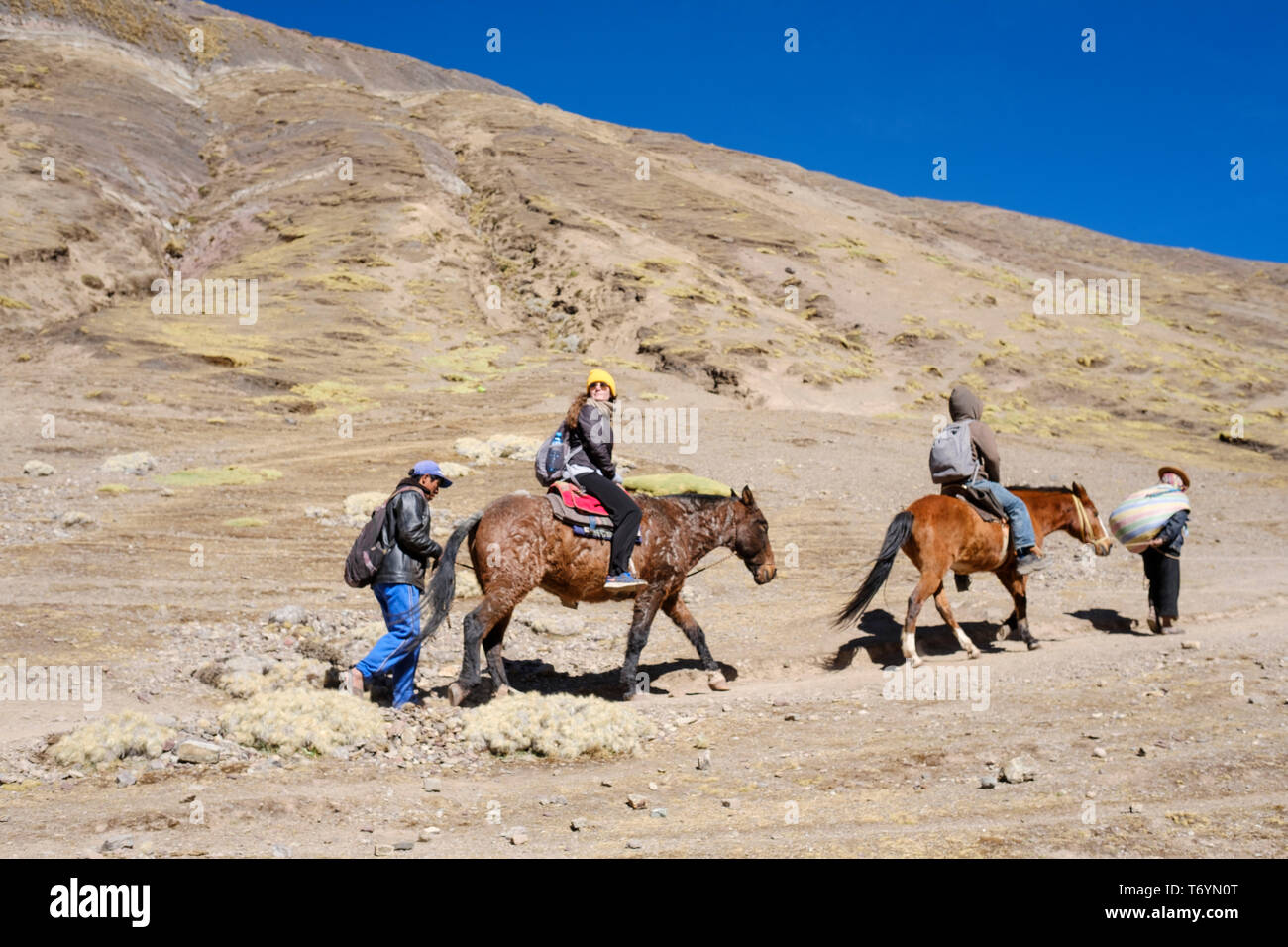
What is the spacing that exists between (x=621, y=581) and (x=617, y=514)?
713mm

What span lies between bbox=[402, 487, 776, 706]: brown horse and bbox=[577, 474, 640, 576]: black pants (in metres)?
0.14

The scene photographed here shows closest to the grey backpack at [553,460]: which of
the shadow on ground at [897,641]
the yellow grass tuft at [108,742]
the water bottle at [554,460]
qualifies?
Answer: the water bottle at [554,460]

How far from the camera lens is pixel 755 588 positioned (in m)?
16.2

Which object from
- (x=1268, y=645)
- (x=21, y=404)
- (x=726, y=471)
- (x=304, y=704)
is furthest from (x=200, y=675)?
(x=21, y=404)

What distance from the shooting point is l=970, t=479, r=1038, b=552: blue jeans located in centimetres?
1164

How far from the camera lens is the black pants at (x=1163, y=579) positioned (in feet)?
38.4

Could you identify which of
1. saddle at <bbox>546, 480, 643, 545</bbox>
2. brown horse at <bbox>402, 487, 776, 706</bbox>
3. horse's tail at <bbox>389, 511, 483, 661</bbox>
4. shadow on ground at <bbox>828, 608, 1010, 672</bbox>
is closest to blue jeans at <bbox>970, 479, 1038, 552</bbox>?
shadow on ground at <bbox>828, 608, 1010, 672</bbox>

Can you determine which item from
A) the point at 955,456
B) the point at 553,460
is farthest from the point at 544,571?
the point at 955,456

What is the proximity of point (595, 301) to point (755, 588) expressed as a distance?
Result: 32.4 metres

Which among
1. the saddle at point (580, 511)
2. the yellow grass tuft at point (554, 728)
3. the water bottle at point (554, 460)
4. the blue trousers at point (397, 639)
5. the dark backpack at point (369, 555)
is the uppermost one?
the water bottle at point (554, 460)

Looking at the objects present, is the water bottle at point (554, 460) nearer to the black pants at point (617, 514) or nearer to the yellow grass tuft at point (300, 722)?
the black pants at point (617, 514)

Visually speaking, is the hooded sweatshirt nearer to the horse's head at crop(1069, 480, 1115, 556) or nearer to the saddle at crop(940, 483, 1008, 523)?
the saddle at crop(940, 483, 1008, 523)

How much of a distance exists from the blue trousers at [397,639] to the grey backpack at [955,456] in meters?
6.42
